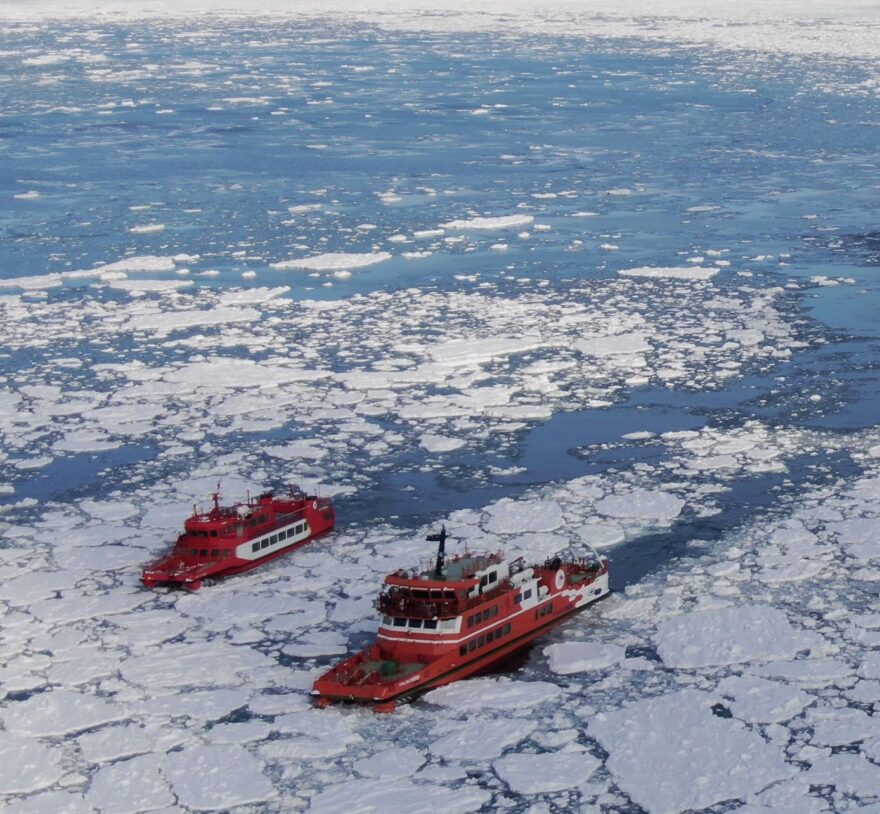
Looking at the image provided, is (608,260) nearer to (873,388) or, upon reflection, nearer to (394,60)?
(873,388)

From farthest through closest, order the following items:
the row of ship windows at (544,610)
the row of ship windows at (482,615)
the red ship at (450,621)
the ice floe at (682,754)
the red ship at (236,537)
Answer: the red ship at (236,537) < the row of ship windows at (544,610) < the row of ship windows at (482,615) < the red ship at (450,621) < the ice floe at (682,754)

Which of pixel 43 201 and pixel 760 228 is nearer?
pixel 760 228

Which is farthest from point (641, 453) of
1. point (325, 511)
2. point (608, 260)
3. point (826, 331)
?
point (608, 260)

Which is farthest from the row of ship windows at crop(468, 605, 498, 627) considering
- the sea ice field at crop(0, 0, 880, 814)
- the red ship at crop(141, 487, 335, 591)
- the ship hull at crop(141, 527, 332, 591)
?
the ship hull at crop(141, 527, 332, 591)

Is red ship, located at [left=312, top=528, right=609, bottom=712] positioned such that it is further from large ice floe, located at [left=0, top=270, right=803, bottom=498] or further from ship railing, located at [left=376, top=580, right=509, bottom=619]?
large ice floe, located at [left=0, top=270, right=803, bottom=498]

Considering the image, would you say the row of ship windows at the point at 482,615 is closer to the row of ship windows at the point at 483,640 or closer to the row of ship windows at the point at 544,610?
the row of ship windows at the point at 483,640

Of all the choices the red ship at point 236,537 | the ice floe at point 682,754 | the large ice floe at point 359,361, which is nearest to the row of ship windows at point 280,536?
the red ship at point 236,537
